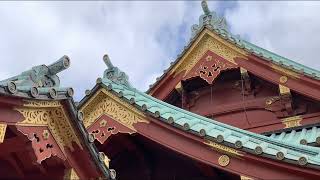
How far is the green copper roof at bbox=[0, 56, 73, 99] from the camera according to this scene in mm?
4469

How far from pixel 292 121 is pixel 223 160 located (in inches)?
115

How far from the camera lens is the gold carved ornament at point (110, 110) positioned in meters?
7.06

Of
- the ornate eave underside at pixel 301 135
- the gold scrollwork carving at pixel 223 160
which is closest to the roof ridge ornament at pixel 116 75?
the gold scrollwork carving at pixel 223 160

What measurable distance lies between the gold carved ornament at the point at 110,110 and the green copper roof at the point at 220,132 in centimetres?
10

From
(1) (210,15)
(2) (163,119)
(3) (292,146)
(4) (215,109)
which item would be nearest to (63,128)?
(2) (163,119)

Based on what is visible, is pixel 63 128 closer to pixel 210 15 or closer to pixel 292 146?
pixel 292 146

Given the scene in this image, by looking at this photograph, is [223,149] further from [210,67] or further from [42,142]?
[210,67]

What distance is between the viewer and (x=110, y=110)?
7.36 metres

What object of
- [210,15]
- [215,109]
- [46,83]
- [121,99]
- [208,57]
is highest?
[210,15]

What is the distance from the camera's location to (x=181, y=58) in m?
10.2

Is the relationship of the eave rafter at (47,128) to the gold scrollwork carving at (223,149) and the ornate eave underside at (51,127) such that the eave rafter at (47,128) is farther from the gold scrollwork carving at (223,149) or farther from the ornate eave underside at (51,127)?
the gold scrollwork carving at (223,149)

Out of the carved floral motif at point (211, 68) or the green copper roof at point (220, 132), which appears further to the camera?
the carved floral motif at point (211, 68)

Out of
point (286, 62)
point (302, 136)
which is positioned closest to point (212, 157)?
point (302, 136)

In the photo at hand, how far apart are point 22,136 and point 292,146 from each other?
11.0 feet
